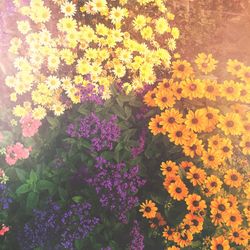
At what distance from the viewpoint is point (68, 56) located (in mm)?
3453

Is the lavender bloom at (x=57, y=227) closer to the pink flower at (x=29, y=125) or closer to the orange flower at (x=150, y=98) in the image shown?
the pink flower at (x=29, y=125)

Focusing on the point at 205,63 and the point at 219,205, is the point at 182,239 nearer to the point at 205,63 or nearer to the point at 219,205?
the point at 219,205

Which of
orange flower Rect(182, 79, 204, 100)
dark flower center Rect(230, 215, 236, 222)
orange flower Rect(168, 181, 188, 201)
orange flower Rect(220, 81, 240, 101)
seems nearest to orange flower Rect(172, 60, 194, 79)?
orange flower Rect(182, 79, 204, 100)

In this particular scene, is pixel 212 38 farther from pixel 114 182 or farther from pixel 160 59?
pixel 114 182

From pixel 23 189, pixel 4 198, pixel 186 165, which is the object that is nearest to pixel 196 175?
pixel 186 165

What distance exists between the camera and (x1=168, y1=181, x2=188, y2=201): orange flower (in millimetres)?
2855

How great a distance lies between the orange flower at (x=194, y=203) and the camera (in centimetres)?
284

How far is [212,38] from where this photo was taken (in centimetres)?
519

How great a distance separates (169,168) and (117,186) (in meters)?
0.37

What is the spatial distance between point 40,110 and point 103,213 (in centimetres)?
93

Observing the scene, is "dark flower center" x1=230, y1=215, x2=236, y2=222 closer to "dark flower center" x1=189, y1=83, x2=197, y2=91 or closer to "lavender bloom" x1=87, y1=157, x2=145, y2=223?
"lavender bloom" x1=87, y1=157, x2=145, y2=223

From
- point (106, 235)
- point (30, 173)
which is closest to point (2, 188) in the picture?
point (30, 173)

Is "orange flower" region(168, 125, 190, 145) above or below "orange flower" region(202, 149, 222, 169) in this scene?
above

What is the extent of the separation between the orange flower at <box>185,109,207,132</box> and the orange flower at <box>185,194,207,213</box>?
449 mm
